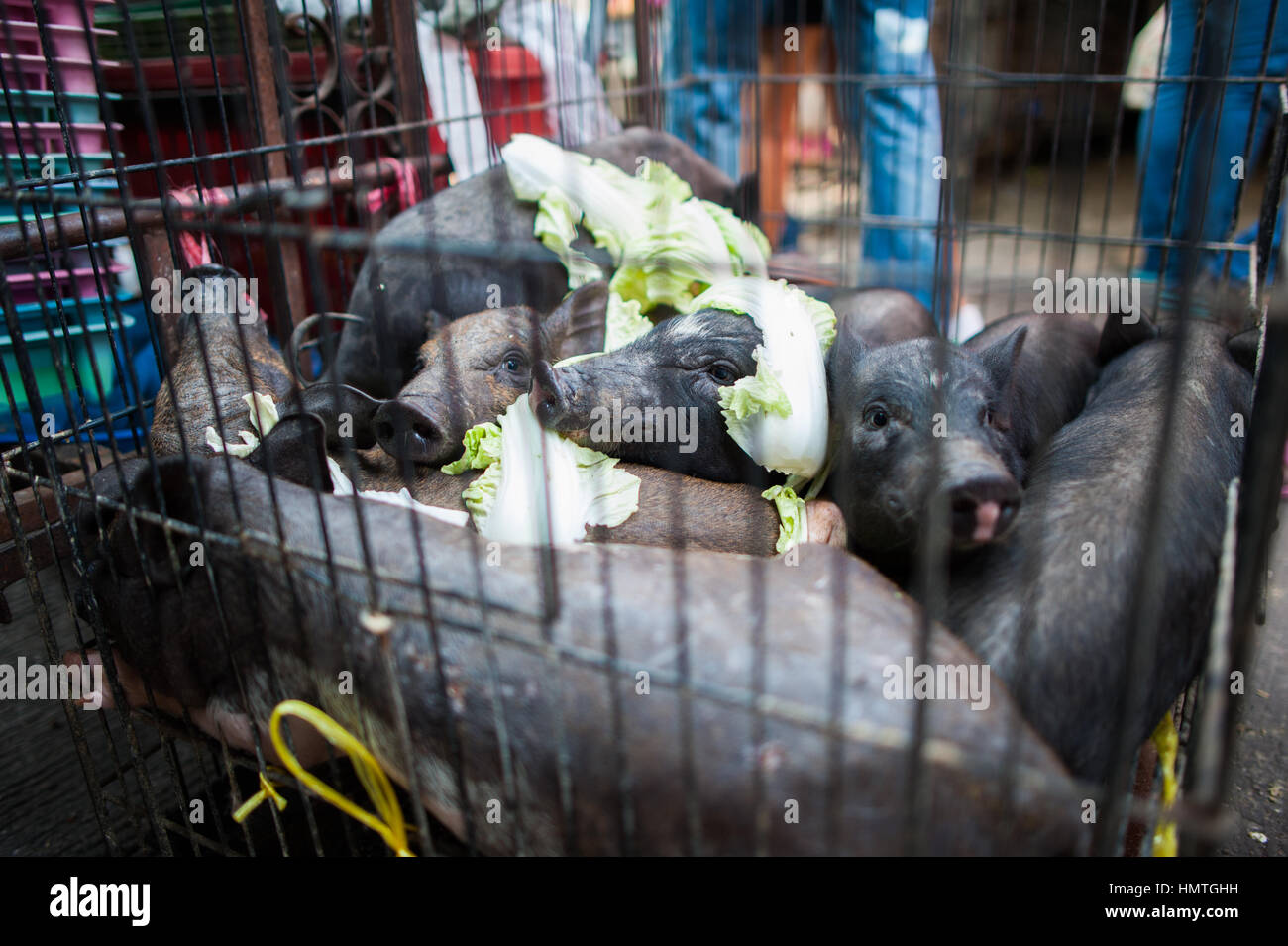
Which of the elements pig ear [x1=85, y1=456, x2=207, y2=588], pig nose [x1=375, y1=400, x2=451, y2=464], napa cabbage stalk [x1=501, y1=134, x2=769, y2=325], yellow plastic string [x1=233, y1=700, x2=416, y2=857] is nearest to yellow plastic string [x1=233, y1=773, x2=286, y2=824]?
yellow plastic string [x1=233, y1=700, x2=416, y2=857]

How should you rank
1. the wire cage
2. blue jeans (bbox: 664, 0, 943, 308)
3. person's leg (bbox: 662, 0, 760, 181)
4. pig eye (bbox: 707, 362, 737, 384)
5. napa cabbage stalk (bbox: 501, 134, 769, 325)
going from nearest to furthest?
1. the wire cage
2. pig eye (bbox: 707, 362, 737, 384)
3. napa cabbage stalk (bbox: 501, 134, 769, 325)
4. blue jeans (bbox: 664, 0, 943, 308)
5. person's leg (bbox: 662, 0, 760, 181)

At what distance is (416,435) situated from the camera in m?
2.48

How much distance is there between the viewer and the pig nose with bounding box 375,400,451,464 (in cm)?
240

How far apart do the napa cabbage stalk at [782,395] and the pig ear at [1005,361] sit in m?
0.42

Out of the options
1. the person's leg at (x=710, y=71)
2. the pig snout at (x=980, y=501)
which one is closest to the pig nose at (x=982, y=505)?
the pig snout at (x=980, y=501)

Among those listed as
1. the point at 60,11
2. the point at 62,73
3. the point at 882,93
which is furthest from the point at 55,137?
the point at 882,93

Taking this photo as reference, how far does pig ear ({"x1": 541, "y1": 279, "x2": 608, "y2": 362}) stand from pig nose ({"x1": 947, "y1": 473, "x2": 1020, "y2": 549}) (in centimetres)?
147

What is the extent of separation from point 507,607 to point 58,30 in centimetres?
272

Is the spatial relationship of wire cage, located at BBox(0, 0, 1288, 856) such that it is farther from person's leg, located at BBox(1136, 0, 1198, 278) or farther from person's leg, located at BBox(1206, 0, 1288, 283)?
person's leg, located at BBox(1136, 0, 1198, 278)

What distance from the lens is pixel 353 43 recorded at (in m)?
4.29

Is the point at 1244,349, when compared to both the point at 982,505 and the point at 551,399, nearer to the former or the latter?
the point at 982,505

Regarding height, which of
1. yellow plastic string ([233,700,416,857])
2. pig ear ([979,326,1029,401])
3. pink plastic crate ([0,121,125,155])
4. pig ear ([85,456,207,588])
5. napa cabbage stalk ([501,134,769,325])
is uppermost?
pink plastic crate ([0,121,125,155])
